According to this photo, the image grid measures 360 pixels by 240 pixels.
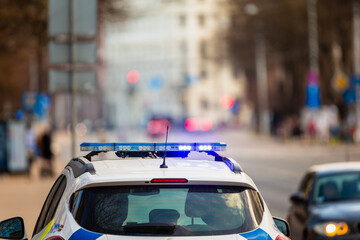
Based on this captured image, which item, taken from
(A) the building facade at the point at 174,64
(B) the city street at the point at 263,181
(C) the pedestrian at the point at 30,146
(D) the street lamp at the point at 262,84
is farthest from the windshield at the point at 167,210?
(A) the building facade at the point at 174,64

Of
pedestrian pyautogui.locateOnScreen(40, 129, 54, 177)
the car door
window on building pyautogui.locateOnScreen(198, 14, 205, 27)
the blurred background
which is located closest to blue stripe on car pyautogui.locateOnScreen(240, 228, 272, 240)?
the car door

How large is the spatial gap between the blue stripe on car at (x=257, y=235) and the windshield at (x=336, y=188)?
6281mm

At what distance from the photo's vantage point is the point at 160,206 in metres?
5.40

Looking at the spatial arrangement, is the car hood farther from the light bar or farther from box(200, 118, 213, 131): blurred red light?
box(200, 118, 213, 131): blurred red light

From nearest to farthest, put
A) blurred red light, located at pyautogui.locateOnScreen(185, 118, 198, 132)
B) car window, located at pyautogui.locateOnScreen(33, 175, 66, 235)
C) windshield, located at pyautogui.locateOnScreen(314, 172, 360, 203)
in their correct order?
1. car window, located at pyautogui.locateOnScreen(33, 175, 66, 235)
2. windshield, located at pyautogui.locateOnScreen(314, 172, 360, 203)
3. blurred red light, located at pyautogui.locateOnScreen(185, 118, 198, 132)

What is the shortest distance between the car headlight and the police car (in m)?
4.96

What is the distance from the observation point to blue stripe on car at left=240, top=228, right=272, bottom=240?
5244mm

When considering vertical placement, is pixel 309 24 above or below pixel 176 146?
above

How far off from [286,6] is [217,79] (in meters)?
73.0

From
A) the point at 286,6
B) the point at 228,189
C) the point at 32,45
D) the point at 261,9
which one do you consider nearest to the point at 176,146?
the point at 228,189

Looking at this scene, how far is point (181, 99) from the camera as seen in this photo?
419 feet

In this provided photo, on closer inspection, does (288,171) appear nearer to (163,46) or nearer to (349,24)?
(349,24)

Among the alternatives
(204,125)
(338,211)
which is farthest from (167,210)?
(204,125)

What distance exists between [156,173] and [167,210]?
21 centimetres
